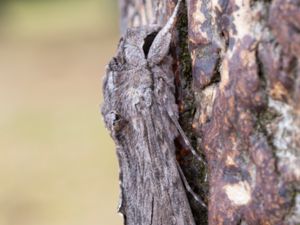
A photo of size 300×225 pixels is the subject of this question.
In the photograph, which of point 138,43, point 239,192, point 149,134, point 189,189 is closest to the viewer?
point 239,192

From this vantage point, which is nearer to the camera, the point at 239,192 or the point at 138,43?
the point at 239,192

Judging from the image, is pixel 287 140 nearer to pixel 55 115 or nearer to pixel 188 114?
pixel 188 114

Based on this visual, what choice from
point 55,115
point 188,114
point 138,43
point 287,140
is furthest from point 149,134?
point 55,115

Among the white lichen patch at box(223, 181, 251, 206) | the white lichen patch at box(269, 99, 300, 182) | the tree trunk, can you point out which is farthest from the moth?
the white lichen patch at box(269, 99, 300, 182)

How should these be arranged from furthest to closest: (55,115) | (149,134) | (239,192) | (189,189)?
(55,115) < (149,134) < (189,189) < (239,192)

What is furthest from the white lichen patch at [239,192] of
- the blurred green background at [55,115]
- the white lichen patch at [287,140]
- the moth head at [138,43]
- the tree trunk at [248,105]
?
the blurred green background at [55,115]

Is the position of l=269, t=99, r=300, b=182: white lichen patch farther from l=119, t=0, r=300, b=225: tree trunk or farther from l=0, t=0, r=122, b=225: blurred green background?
l=0, t=0, r=122, b=225: blurred green background

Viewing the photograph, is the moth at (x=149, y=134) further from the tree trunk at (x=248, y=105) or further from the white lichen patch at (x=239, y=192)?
the white lichen patch at (x=239, y=192)

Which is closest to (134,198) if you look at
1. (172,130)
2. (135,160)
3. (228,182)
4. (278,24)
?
(135,160)
